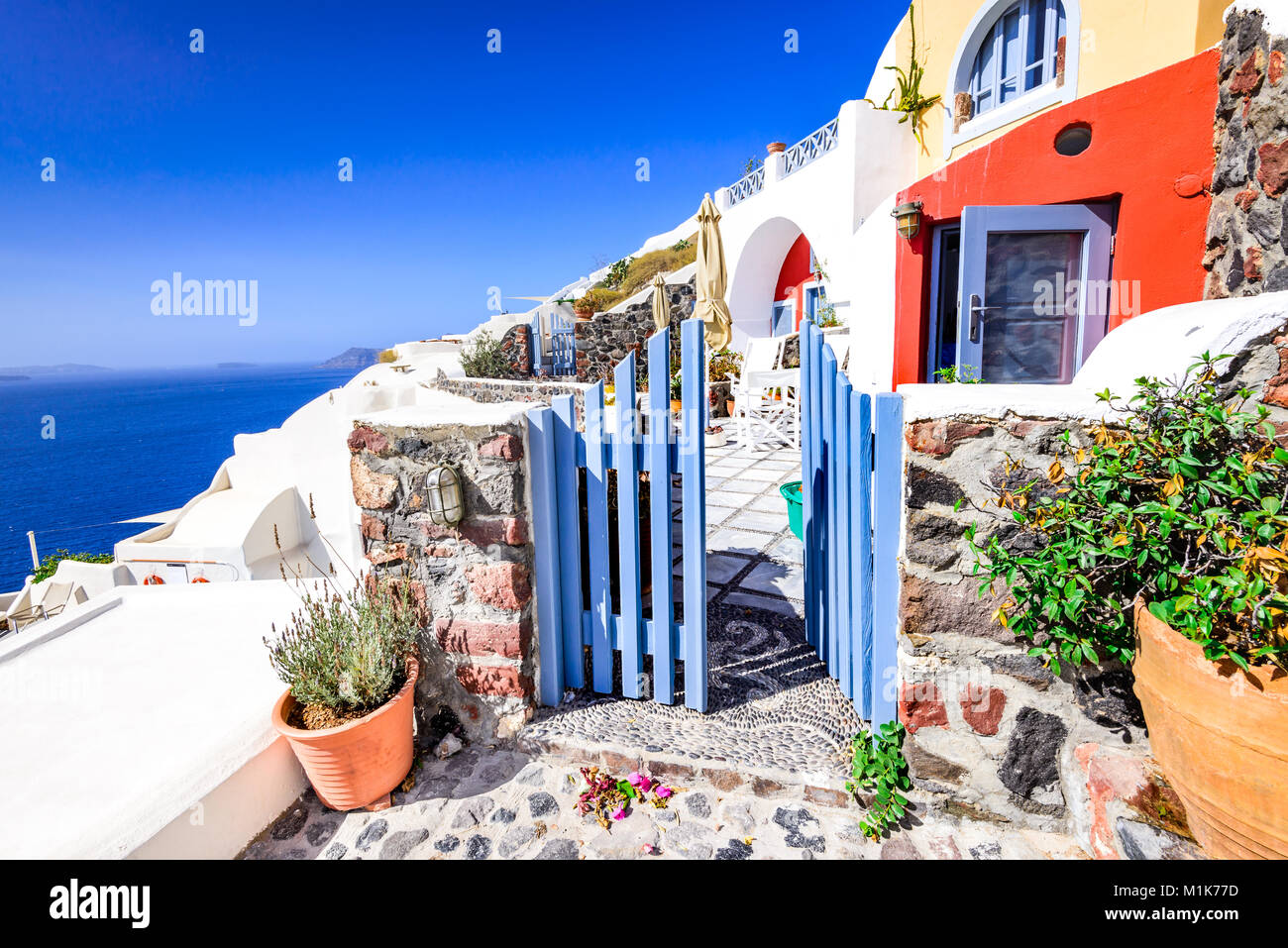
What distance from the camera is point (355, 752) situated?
6.50ft

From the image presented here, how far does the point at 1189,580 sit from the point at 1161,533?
135 millimetres

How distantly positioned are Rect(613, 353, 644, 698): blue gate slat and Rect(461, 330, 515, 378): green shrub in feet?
42.7

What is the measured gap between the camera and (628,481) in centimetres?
226

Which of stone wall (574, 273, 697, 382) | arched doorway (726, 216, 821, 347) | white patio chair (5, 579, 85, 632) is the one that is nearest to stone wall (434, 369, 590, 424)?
stone wall (574, 273, 697, 382)

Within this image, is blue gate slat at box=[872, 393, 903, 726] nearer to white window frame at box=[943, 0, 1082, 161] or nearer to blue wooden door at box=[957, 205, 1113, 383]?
blue wooden door at box=[957, 205, 1113, 383]

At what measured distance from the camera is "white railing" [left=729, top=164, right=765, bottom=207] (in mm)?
12223

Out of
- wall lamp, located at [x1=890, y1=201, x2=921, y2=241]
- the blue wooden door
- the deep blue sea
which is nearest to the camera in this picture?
the blue wooden door

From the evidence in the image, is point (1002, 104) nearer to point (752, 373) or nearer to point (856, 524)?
point (752, 373)

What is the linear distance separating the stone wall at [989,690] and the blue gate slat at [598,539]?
1.02m

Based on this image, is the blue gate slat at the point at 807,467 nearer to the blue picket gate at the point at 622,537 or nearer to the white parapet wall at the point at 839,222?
the blue picket gate at the point at 622,537

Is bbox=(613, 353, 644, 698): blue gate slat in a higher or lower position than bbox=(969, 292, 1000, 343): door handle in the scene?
lower

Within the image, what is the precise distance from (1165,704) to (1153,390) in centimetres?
72
